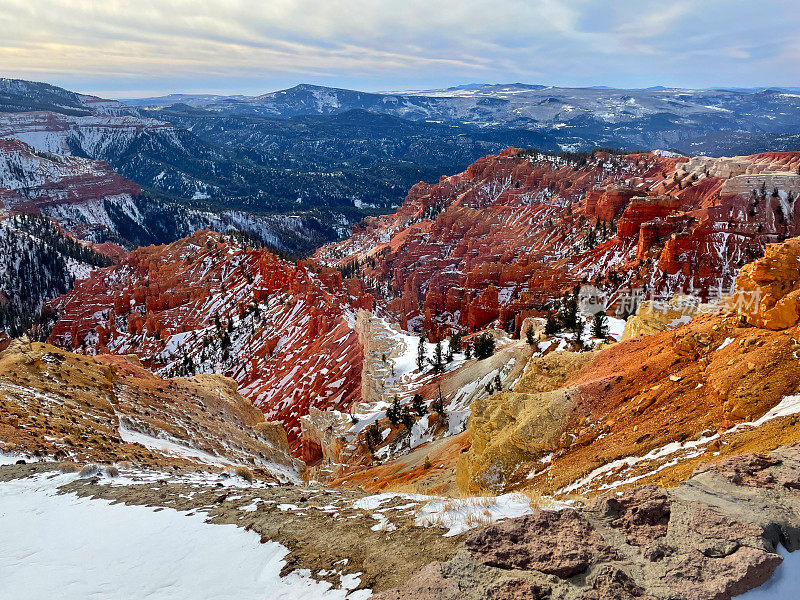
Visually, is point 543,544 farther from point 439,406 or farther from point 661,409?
point 439,406

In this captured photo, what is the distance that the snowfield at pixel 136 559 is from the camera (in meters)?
8.52

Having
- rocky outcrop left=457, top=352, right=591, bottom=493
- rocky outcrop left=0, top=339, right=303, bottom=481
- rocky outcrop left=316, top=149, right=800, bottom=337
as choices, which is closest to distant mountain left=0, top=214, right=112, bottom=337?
rocky outcrop left=316, top=149, right=800, bottom=337

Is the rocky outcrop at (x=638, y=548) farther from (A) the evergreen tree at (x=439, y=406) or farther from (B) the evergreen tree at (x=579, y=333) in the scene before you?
(A) the evergreen tree at (x=439, y=406)

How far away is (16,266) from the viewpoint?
152 m

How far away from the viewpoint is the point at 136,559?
10266 mm

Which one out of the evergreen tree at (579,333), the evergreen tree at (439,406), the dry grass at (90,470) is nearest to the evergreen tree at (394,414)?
the evergreen tree at (439,406)

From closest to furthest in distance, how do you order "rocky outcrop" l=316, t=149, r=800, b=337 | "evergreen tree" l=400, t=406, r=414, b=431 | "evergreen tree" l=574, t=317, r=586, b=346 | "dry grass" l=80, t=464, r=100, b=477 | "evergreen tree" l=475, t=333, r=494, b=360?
1. "dry grass" l=80, t=464, r=100, b=477
2. "evergreen tree" l=574, t=317, r=586, b=346
3. "evergreen tree" l=400, t=406, r=414, b=431
4. "evergreen tree" l=475, t=333, r=494, b=360
5. "rocky outcrop" l=316, t=149, r=800, b=337

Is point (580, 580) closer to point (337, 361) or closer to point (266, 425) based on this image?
point (266, 425)

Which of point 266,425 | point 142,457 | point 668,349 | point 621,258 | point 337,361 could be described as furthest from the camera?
point 621,258

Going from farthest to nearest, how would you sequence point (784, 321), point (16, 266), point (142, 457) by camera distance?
point (16, 266) → point (142, 457) → point (784, 321)

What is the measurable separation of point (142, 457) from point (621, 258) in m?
68.8

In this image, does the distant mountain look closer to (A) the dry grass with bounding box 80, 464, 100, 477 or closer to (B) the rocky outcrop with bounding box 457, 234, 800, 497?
(A) the dry grass with bounding box 80, 464, 100, 477

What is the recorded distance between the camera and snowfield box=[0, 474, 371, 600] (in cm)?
852

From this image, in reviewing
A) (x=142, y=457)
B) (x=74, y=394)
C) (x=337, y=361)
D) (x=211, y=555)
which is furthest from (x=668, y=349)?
(x=337, y=361)
